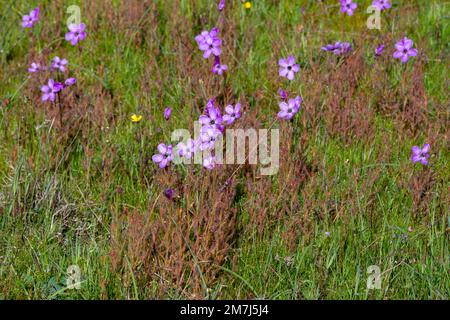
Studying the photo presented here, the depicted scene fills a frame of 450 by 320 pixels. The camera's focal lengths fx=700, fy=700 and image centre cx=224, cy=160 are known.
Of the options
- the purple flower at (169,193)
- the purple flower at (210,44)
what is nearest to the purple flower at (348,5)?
the purple flower at (210,44)

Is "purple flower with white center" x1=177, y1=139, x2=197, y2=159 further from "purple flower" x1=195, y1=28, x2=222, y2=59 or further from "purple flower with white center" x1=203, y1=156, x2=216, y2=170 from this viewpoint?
"purple flower" x1=195, y1=28, x2=222, y2=59

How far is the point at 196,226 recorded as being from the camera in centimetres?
347

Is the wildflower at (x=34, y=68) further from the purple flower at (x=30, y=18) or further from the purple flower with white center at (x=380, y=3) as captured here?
the purple flower with white center at (x=380, y=3)

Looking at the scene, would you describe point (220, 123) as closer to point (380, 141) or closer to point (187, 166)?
point (187, 166)

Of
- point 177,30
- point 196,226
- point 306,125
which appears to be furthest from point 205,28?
point 196,226

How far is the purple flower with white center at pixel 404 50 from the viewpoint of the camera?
4773 mm

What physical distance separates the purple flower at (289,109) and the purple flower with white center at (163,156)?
70 cm

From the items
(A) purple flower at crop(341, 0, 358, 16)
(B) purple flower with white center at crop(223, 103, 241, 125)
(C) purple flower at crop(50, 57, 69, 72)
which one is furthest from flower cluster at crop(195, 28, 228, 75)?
(A) purple flower at crop(341, 0, 358, 16)

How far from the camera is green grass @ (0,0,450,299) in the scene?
3.38 m

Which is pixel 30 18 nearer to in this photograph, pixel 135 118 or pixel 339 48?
pixel 135 118

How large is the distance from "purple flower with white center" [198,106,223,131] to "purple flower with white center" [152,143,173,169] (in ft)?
0.77

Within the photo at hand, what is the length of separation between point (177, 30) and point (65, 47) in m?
0.87

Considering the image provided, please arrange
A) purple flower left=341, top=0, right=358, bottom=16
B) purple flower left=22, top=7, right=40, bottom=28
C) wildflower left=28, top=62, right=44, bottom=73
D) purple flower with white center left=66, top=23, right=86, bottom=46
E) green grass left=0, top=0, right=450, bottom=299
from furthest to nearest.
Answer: purple flower left=341, top=0, right=358, bottom=16
purple flower left=22, top=7, right=40, bottom=28
purple flower with white center left=66, top=23, right=86, bottom=46
wildflower left=28, top=62, right=44, bottom=73
green grass left=0, top=0, right=450, bottom=299
